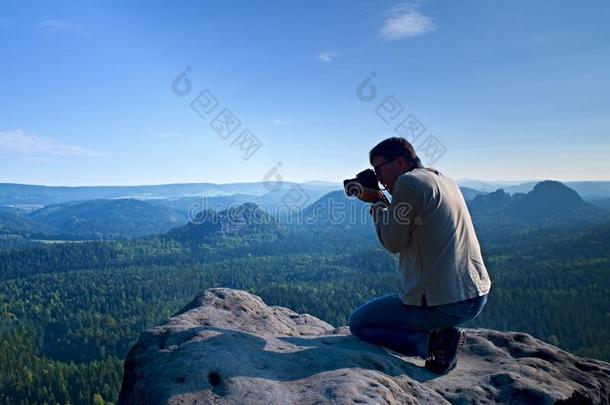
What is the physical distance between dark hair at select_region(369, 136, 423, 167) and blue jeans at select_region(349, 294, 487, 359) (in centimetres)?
200

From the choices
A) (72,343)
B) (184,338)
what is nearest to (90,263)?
(72,343)

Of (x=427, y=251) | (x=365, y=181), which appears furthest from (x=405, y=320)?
(x=365, y=181)

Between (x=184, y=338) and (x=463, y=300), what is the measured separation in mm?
3705

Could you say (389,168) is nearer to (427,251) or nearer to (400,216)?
(400,216)

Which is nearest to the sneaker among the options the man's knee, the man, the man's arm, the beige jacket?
the man

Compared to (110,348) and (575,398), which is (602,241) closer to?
(110,348)

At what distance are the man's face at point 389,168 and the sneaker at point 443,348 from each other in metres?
2.26

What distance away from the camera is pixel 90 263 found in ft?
579

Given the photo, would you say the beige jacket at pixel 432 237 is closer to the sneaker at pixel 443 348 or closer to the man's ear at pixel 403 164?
the man's ear at pixel 403 164

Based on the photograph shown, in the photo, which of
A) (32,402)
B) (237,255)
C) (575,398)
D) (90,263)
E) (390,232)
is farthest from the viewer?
(237,255)

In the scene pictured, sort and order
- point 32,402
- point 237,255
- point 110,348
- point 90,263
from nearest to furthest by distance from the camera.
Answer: point 32,402
point 110,348
point 90,263
point 237,255

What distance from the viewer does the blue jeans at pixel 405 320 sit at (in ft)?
20.1

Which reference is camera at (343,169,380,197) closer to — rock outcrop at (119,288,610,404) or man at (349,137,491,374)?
man at (349,137,491,374)

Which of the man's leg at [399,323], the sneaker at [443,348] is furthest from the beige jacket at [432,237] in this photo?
the sneaker at [443,348]
